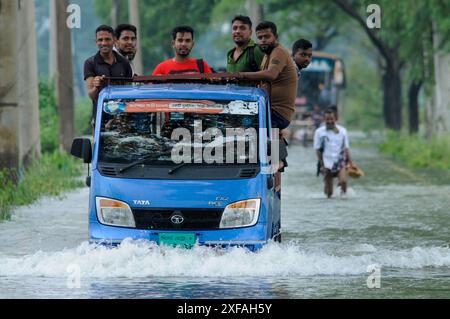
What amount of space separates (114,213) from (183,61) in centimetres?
272

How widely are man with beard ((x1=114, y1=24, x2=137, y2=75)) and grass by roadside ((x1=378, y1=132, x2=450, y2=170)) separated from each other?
18.7 meters

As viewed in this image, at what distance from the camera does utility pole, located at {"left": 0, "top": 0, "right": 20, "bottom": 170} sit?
76.5 ft

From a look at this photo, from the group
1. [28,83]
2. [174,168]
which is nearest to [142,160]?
[174,168]

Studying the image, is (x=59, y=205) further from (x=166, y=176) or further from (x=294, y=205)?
(x=166, y=176)

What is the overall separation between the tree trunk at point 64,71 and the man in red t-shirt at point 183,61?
2060cm

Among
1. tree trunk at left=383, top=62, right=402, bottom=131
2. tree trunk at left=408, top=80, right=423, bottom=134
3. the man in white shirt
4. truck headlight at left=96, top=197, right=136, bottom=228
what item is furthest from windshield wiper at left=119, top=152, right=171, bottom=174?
tree trunk at left=408, top=80, right=423, bottom=134

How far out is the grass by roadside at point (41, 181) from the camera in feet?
74.5

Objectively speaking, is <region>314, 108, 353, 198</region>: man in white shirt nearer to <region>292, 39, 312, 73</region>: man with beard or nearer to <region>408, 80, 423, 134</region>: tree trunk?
<region>292, 39, 312, 73</region>: man with beard

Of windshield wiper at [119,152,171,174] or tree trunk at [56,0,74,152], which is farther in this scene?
tree trunk at [56,0,74,152]

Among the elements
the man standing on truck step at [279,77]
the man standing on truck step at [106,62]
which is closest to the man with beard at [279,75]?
the man standing on truck step at [279,77]

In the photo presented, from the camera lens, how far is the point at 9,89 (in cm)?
2348

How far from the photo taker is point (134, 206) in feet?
47.0

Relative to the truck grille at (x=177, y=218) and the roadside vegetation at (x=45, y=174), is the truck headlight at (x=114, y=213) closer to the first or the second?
the truck grille at (x=177, y=218)
